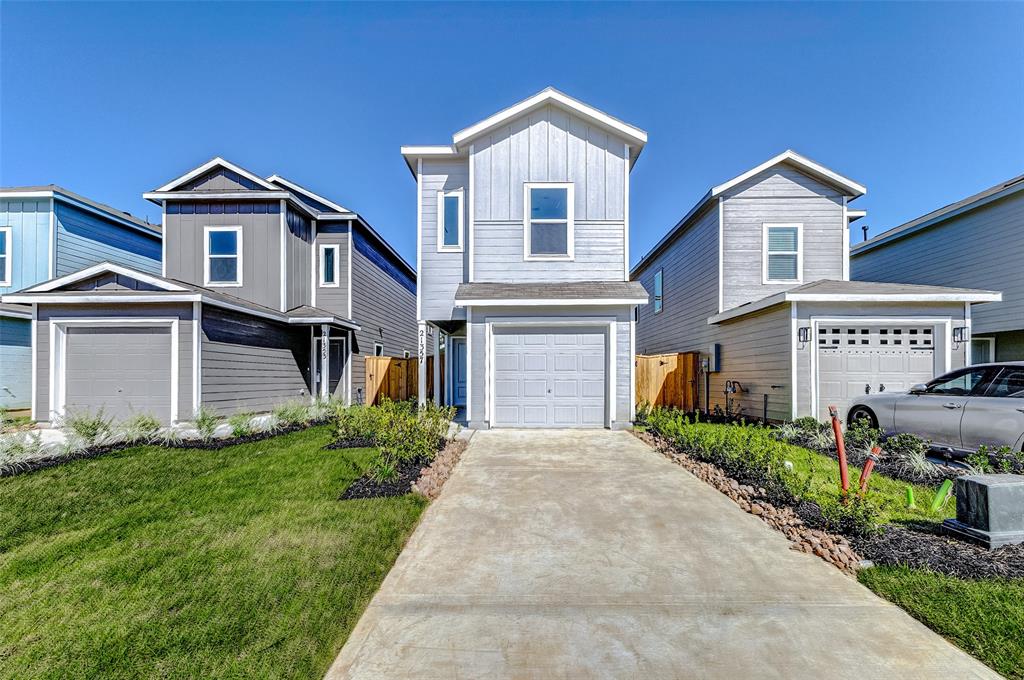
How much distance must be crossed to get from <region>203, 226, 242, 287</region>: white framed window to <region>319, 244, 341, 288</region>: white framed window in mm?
2606

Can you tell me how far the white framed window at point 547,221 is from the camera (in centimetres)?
1132

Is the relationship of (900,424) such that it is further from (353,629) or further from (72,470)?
(72,470)

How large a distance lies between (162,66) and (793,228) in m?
17.8

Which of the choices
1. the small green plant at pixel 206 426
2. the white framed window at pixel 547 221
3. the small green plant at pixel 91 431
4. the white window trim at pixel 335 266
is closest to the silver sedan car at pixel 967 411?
the white framed window at pixel 547 221

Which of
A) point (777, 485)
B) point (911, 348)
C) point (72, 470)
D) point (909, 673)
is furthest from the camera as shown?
point (911, 348)

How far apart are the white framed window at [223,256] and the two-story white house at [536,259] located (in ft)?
20.3

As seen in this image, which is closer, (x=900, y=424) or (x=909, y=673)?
(x=909, y=673)

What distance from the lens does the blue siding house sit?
46.3ft

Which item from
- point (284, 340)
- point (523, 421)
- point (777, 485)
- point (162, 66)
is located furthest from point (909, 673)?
point (162, 66)

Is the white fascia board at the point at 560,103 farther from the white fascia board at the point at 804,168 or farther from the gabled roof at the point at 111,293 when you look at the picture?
the gabled roof at the point at 111,293

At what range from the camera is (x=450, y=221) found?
11922 mm

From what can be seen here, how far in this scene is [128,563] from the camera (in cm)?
376

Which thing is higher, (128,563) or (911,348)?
(911,348)

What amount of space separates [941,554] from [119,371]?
1436cm
